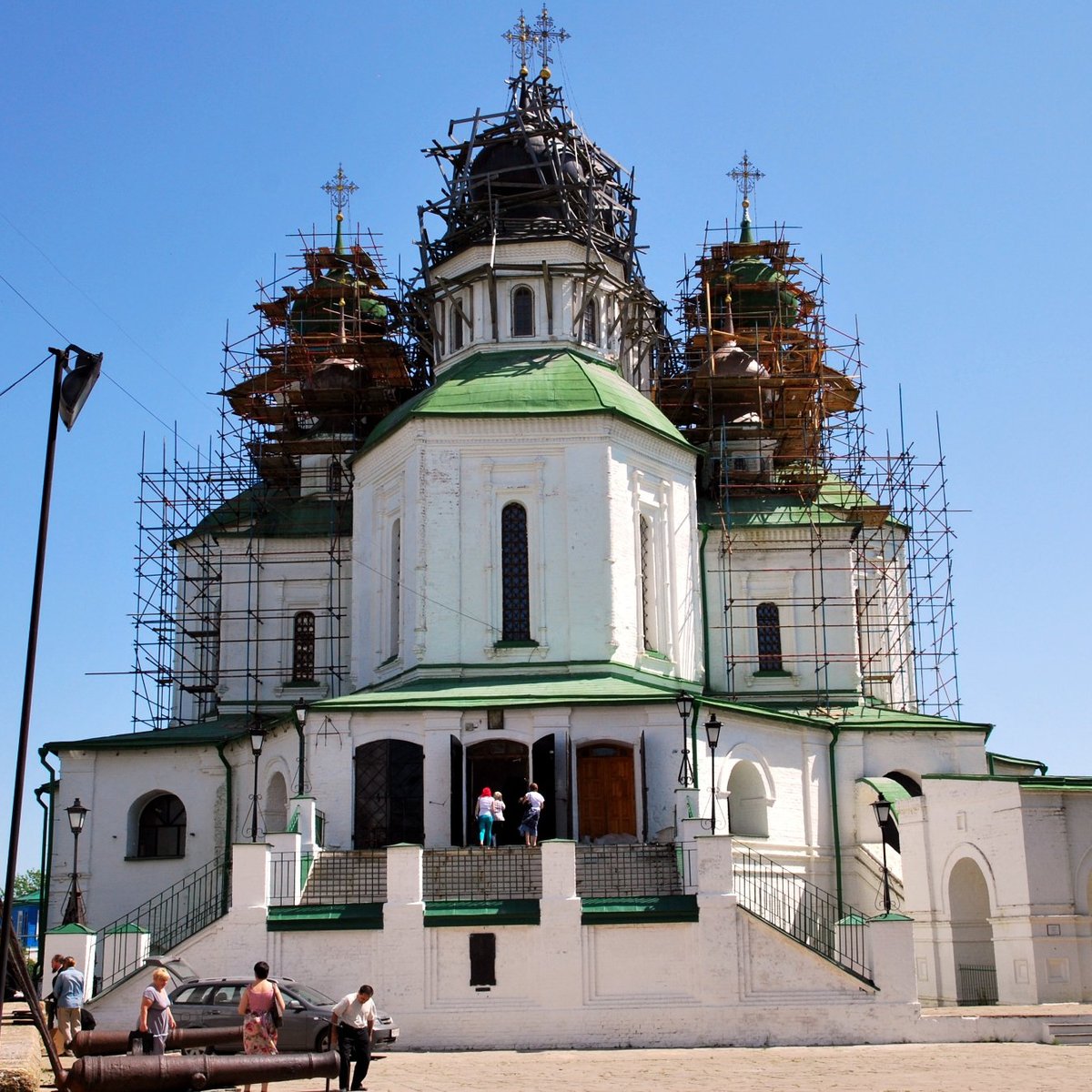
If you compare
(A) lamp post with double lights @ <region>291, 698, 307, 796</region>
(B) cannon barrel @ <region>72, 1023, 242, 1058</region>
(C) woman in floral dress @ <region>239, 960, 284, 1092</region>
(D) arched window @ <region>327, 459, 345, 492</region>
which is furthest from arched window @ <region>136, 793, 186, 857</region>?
(C) woman in floral dress @ <region>239, 960, 284, 1092</region>

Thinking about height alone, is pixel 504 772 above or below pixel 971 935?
above

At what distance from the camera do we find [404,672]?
105 feet

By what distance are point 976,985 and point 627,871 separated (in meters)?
7.45

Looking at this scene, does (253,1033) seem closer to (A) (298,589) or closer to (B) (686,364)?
(A) (298,589)

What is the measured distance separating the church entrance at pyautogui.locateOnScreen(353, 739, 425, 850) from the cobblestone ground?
247 inches

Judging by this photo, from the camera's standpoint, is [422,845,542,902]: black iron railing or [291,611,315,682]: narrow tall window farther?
[291,611,315,682]: narrow tall window

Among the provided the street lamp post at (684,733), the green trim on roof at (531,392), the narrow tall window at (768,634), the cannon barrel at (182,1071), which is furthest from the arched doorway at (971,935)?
the cannon barrel at (182,1071)

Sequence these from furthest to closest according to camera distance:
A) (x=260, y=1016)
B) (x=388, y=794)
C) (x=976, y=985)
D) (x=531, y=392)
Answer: (x=531, y=392) → (x=388, y=794) → (x=976, y=985) → (x=260, y=1016)

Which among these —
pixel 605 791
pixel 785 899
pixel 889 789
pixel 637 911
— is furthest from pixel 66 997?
pixel 889 789

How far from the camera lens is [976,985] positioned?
2889 centimetres

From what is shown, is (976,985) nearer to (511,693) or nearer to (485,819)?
(485,819)

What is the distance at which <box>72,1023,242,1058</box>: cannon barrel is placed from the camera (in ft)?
59.4

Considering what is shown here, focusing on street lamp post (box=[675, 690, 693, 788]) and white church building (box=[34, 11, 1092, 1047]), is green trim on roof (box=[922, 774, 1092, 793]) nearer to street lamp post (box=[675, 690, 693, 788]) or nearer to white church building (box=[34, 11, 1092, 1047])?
white church building (box=[34, 11, 1092, 1047])

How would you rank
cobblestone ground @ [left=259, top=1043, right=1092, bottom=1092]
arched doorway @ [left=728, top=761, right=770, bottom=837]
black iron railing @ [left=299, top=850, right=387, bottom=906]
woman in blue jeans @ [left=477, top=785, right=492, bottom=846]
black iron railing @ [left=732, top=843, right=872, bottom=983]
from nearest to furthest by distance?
cobblestone ground @ [left=259, top=1043, right=1092, bottom=1092], black iron railing @ [left=299, top=850, right=387, bottom=906], woman in blue jeans @ [left=477, top=785, right=492, bottom=846], black iron railing @ [left=732, top=843, right=872, bottom=983], arched doorway @ [left=728, top=761, right=770, bottom=837]
